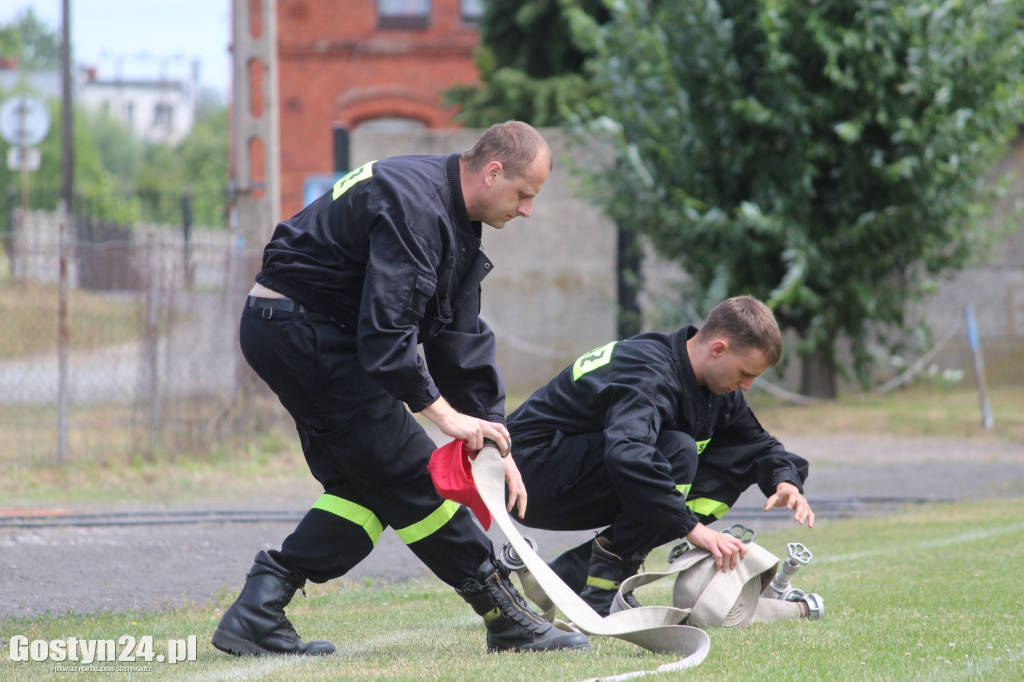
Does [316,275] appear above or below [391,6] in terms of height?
below

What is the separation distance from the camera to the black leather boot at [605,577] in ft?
13.1

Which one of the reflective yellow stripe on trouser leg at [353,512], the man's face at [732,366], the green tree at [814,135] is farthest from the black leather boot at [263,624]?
the green tree at [814,135]

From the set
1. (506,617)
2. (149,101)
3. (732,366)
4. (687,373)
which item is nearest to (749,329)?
(732,366)

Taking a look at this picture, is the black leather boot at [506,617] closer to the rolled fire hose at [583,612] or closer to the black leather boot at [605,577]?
the rolled fire hose at [583,612]

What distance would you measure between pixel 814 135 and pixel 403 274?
8.77m

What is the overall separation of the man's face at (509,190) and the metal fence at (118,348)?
5714 millimetres

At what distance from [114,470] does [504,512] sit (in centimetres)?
564

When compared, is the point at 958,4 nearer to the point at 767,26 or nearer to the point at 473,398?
the point at 767,26

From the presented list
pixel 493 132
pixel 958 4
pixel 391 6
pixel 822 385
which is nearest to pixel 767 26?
pixel 958 4

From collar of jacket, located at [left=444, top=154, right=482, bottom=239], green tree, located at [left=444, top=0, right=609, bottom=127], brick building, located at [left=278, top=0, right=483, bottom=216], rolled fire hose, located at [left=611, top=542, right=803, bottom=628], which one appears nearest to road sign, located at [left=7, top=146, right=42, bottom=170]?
brick building, located at [left=278, top=0, right=483, bottom=216]

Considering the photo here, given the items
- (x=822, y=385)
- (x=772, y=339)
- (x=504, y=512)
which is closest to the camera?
(x=504, y=512)

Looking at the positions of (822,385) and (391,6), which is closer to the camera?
(822,385)

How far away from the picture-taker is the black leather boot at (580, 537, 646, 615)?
13.1 ft

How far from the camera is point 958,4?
406 inches
